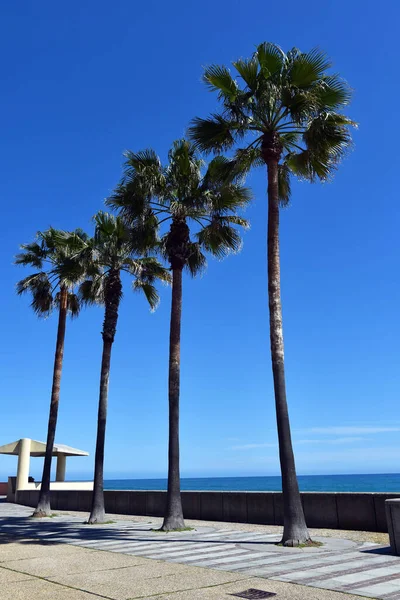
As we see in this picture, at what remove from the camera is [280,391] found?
12570mm

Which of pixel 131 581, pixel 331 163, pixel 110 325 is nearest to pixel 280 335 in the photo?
pixel 331 163

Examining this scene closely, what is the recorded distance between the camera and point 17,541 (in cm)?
1354

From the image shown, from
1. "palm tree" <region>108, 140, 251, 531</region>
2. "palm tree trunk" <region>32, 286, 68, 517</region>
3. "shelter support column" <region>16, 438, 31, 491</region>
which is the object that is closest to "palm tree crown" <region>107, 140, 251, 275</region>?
"palm tree" <region>108, 140, 251, 531</region>

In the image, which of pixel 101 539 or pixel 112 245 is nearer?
pixel 101 539

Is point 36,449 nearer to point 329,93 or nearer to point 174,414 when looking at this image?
point 174,414

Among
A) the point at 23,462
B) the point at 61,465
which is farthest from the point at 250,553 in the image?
the point at 61,465

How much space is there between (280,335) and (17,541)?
8485 mm

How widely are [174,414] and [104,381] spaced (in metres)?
4.06

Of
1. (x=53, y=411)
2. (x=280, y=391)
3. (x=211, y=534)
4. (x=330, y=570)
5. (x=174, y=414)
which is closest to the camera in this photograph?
(x=330, y=570)

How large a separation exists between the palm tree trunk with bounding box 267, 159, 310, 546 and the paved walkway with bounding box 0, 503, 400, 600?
58 cm

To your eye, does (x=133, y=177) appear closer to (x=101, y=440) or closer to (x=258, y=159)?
(x=258, y=159)

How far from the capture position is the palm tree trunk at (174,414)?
15.0 metres

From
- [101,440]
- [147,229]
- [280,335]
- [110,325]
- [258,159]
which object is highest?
[258,159]

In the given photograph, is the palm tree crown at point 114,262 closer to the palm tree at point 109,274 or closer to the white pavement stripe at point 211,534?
the palm tree at point 109,274
